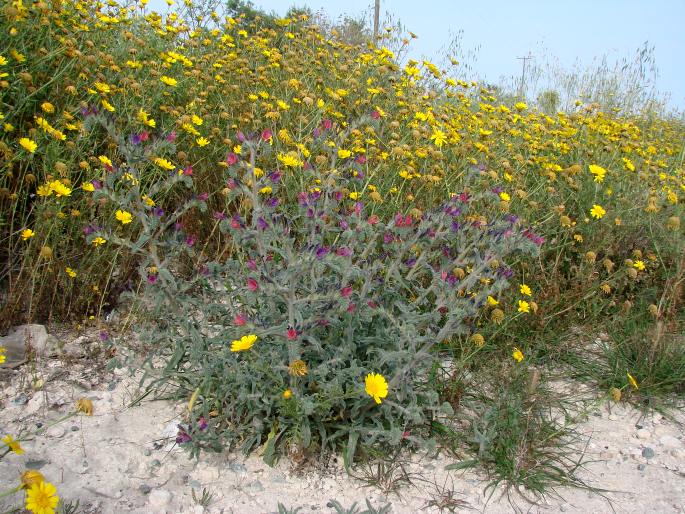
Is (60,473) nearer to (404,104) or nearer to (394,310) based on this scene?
(394,310)

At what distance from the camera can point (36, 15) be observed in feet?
10.4

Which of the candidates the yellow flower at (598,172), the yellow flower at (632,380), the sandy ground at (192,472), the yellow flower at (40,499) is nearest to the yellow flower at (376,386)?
the sandy ground at (192,472)

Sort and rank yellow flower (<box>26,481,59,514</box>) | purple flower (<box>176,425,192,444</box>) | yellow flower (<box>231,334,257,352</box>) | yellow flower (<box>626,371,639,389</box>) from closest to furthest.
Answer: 1. yellow flower (<box>26,481,59,514</box>)
2. yellow flower (<box>231,334,257,352</box>)
3. purple flower (<box>176,425,192,444</box>)
4. yellow flower (<box>626,371,639,389</box>)

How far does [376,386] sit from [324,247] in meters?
0.47

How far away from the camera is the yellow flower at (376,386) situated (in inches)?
72.9

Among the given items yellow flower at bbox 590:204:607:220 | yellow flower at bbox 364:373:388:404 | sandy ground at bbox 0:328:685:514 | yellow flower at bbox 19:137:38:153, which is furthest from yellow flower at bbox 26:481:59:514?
yellow flower at bbox 590:204:607:220

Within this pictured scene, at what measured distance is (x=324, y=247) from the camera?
188cm

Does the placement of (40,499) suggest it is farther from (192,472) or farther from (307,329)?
(307,329)

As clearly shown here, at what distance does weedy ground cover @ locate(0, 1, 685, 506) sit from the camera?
199 cm

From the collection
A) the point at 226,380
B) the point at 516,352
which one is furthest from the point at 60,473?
the point at 516,352

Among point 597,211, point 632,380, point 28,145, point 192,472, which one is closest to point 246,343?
point 192,472

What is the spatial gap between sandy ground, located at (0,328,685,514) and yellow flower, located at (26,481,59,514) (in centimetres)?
50

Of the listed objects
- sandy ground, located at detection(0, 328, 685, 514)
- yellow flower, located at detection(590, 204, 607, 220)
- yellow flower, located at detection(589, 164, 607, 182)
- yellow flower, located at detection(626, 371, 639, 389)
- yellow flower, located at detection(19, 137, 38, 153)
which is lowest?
sandy ground, located at detection(0, 328, 685, 514)

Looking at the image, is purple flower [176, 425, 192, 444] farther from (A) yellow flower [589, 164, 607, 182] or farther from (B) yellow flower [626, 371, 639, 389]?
(A) yellow flower [589, 164, 607, 182]
